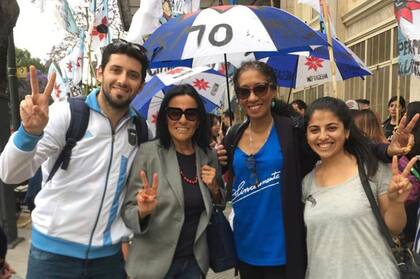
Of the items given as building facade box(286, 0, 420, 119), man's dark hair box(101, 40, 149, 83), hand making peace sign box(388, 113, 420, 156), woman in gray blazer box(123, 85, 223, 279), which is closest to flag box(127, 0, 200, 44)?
man's dark hair box(101, 40, 149, 83)

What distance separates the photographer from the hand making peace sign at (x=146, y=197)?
2.47m

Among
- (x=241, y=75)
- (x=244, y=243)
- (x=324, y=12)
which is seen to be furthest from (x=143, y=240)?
(x=324, y=12)

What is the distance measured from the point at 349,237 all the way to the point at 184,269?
0.99m

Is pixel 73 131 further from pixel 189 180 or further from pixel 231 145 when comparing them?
A: pixel 231 145

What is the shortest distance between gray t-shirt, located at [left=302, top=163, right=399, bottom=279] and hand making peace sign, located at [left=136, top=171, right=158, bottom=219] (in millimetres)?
885

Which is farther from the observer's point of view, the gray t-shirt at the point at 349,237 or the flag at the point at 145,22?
the flag at the point at 145,22

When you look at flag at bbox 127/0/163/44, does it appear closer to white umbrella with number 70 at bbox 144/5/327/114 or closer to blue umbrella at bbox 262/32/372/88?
white umbrella with number 70 at bbox 144/5/327/114

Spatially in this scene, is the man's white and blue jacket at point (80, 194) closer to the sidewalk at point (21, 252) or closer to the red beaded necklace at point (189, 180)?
the red beaded necklace at point (189, 180)

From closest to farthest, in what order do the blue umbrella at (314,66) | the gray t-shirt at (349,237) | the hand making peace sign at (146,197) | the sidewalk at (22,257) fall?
the gray t-shirt at (349,237) < the hand making peace sign at (146,197) < the blue umbrella at (314,66) < the sidewalk at (22,257)

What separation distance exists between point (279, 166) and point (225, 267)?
0.71 m

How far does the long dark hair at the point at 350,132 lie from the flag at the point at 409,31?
1898 millimetres

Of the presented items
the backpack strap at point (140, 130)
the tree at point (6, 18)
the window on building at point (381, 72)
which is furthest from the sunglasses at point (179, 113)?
the window on building at point (381, 72)

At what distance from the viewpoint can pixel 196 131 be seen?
2906 mm

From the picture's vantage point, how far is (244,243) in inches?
113
